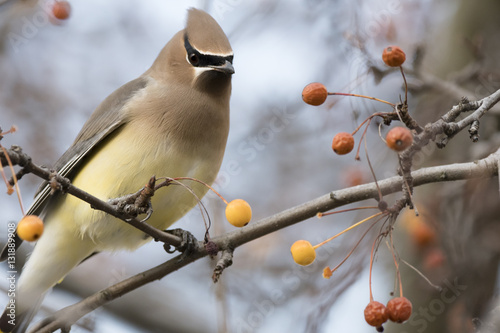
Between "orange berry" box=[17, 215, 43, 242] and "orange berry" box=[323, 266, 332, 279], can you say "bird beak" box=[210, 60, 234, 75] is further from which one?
"orange berry" box=[17, 215, 43, 242]

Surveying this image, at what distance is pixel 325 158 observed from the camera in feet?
24.4

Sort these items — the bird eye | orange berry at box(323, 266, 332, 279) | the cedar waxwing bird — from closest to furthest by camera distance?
1. orange berry at box(323, 266, 332, 279)
2. the cedar waxwing bird
3. the bird eye

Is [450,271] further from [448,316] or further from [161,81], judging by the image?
[161,81]

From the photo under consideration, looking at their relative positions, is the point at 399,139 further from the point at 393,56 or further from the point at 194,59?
the point at 194,59

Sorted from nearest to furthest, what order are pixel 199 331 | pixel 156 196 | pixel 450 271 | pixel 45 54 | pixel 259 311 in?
pixel 156 196 → pixel 450 271 → pixel 199 331 → pixel 259 311 → pixel 45 54

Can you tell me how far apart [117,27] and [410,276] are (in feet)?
16.4

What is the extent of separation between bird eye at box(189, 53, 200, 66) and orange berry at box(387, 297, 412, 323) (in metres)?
2.37

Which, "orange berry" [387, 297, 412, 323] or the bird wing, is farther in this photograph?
the bird wing

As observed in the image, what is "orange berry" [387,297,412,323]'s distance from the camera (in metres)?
2.61

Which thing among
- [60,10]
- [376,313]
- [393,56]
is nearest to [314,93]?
[393,56]

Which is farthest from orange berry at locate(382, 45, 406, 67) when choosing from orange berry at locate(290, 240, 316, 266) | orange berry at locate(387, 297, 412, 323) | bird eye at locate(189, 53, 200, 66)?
bird eye at locate(189, 53, 200, 66)

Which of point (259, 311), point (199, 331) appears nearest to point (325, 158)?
point (259, 311)

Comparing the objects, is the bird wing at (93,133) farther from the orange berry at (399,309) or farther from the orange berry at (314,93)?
the orange berry at (399,309)

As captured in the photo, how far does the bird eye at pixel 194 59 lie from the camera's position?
173 inches
